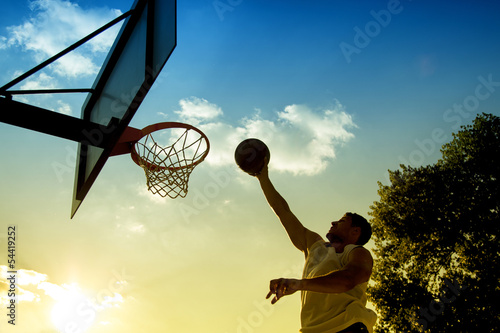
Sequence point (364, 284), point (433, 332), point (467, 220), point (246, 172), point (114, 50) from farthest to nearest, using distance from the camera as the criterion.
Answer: point (467, 220)
point (433, 332)
point (114, 50)
point (246, 172)
point (364, 284)

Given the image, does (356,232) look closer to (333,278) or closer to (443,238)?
(333,278)

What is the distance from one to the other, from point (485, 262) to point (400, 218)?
2914 millimetres

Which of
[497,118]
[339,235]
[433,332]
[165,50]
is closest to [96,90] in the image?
[165,50]

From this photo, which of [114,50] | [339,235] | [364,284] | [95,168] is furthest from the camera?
[114,50]

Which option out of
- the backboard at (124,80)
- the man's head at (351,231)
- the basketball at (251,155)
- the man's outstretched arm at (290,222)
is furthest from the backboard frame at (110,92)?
the man's head at (351,231)

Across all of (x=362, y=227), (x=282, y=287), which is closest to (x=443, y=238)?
(x=362, y=227)

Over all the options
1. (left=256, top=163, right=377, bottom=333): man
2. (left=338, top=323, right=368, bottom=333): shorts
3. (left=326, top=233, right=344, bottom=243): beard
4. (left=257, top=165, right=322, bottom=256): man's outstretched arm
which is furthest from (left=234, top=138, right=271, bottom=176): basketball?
(left=338, top=323, right=368, bottom=333): shorts

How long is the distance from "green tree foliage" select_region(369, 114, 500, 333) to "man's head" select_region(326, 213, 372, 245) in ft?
33.0

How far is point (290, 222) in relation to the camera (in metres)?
3.03

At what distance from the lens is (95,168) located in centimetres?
389

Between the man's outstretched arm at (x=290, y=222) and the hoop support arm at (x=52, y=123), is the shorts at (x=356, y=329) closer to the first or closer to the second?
the man's outstretched arm at (x=290, y=222)

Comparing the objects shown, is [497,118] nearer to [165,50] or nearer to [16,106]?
[165,50]

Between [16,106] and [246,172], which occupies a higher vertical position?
[16,106]

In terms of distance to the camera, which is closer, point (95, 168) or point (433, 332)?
point (95, 168)
